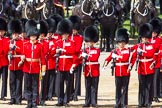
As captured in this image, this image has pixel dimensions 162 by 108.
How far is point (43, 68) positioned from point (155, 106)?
2505mm

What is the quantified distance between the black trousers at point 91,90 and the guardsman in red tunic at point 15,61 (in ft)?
4.69

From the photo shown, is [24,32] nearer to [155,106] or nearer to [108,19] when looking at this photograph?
[155,106]

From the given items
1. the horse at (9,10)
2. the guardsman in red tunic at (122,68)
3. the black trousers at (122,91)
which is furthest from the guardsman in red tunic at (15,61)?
the horse at (9,10)

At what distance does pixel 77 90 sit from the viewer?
56.2ft

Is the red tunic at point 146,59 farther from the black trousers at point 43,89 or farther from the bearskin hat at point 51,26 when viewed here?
the bearskin hat at point 51,26

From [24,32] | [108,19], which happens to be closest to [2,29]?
[24,32]

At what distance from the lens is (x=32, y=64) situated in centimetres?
1537

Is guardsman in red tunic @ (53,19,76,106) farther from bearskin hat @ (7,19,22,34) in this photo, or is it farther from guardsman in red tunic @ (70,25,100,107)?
bearskin hat @ (7,19,22,34)

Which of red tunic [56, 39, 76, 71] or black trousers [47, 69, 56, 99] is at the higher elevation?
red tunic [56, 39, 76, 71]

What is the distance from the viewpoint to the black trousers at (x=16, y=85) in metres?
16.3

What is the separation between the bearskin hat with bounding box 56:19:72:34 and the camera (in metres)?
16.3

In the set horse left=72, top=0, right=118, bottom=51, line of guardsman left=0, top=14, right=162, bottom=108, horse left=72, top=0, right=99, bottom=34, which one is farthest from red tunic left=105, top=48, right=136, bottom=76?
horse left=72, top=0, right=99, bottom=34

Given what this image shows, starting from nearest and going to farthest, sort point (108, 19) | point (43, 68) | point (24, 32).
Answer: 1. point (43, 68)
2. point (24, 32)
3. point (108, 19)

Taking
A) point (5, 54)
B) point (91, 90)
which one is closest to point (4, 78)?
point (5, 54)
